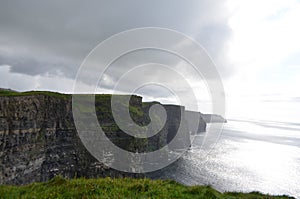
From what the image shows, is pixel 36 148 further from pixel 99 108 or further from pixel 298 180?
pixel 298 180

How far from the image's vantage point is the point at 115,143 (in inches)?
3120

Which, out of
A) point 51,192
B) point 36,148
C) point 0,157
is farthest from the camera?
point 36,148

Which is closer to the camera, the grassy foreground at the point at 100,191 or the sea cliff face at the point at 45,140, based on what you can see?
the grassy foreground at the point at 100,191

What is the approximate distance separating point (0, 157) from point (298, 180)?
11330 centimetres

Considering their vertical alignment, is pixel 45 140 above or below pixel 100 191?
below

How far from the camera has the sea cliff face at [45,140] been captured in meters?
48.8

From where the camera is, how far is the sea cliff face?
4878 centimetres

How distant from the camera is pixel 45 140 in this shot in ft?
202

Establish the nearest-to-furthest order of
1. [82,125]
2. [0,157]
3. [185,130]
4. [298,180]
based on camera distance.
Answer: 1. [0,157]
2. [82,125]
3. [298,180]
4. [185,130]

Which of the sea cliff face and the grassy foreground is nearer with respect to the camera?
the grassy foreground

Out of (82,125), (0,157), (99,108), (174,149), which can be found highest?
(99,108)

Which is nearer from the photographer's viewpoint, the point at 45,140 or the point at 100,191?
the point at 100,191

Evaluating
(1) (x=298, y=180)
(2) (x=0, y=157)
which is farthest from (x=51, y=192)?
(1) (x=298, y=180)

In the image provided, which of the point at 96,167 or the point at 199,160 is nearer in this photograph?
the point at 96,167
